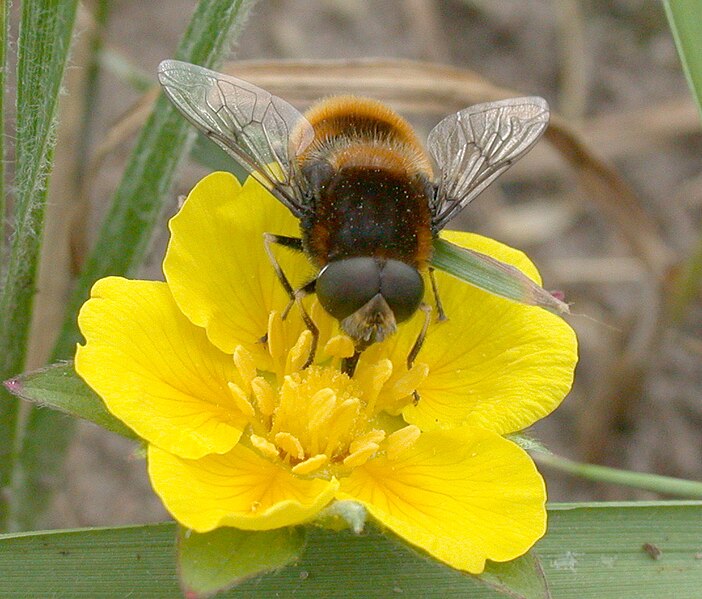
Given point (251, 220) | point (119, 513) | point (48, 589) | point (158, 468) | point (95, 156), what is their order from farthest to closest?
point (119, 513), point (95, 156), point (251, 220), point (48, 589), point (158, 468)

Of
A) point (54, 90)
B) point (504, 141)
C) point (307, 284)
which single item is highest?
point (504, 141)

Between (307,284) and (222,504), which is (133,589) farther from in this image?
(307,284)

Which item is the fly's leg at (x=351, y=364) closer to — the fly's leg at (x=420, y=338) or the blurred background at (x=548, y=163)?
the fly's leg at (x=420, y=338)

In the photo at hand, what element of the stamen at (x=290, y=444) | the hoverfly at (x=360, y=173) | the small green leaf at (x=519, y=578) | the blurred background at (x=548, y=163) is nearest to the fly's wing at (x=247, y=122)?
the hoverfly at (x=360, y=173)

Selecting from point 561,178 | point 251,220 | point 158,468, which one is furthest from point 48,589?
point 561,178

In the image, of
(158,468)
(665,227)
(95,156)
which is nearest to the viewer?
(158,468)

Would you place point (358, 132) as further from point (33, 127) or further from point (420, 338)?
point (33, 127)

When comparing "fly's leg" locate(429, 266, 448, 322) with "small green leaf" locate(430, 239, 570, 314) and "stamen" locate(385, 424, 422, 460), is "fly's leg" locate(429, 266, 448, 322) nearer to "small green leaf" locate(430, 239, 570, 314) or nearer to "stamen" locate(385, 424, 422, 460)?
"small green leaf" locate(430, 239, 570, 314)
